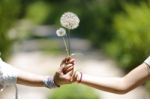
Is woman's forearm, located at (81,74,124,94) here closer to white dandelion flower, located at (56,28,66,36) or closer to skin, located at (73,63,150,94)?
skin, located at (73,63,150,94)

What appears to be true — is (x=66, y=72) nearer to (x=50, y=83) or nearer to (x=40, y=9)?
(x=50, y=83)

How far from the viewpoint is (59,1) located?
27.7 metres

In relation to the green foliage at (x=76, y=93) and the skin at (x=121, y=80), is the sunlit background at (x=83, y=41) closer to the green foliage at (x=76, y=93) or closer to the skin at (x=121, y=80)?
the green foliage at (x=76, y=93)

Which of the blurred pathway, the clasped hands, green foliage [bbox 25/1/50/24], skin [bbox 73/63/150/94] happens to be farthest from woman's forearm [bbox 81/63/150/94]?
green foliage [bbox 25/1/50/24]

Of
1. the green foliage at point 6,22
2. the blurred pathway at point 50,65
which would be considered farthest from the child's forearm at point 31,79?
the blurred pathway at point 50,65

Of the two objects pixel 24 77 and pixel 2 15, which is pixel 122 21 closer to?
→ pixel 2 15

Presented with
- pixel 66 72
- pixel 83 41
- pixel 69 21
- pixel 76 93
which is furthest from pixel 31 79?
pixel 83 41

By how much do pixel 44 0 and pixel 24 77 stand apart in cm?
2244

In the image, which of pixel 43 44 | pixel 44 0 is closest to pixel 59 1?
pixel 44 0

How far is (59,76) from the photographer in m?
4.07

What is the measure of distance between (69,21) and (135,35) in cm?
591

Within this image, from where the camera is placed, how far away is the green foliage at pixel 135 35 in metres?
9.54

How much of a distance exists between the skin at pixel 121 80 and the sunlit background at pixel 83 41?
158mm

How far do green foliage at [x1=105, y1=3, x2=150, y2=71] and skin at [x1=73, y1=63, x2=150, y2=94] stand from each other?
5.13m
